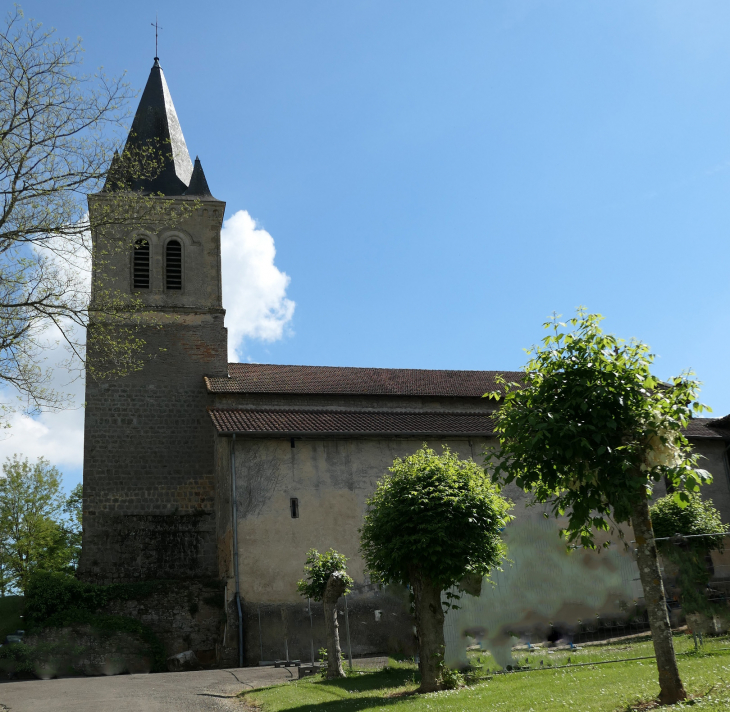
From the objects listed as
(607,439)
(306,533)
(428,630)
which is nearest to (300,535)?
(306,533)

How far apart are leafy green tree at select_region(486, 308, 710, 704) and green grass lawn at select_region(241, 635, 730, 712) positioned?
1078 millimetres

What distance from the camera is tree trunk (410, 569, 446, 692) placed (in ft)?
39.0

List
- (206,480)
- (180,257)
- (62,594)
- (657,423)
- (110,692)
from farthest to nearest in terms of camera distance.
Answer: (180,257) < (206,480) < (62,594) < (110,692) < (657,423)

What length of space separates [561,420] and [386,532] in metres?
5.19

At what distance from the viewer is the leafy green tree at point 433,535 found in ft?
40.7

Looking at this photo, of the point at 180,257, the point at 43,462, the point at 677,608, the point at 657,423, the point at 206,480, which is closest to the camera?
the point at 657,423

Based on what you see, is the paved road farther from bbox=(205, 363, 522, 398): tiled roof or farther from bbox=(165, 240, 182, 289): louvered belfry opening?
bbox=(165, 240, 182, 289): louvered belfry opening

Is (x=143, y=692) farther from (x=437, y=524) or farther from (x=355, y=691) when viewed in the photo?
(x=437, y=524)

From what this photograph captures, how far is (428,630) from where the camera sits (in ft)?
40.3

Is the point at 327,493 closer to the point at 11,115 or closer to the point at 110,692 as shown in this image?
the point at 110,692

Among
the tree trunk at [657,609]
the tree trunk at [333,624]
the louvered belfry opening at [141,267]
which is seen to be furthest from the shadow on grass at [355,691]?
the louvered belfry opening at [141,267]

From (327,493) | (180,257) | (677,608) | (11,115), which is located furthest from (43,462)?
(677,608)

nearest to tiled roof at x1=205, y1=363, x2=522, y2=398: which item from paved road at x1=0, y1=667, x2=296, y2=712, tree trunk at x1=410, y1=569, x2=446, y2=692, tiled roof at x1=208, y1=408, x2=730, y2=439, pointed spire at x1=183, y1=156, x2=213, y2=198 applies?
tiled roof at x1=208, y1=408, x2=730, y2=439

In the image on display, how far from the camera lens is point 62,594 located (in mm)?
21297
